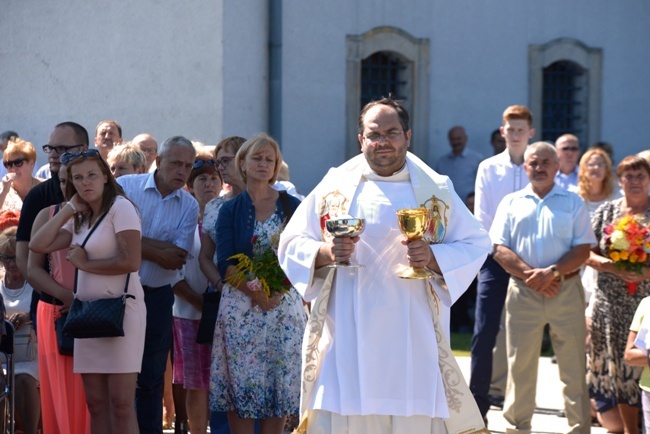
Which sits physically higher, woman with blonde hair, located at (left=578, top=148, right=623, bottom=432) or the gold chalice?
woman with blonde hair, located at (left=578, top=148, right=623, bottom=432)

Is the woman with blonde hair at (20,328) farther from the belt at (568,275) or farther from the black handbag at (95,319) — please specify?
the belt at (568,275)

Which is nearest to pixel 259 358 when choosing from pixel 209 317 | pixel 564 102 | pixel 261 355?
pixel 261 355

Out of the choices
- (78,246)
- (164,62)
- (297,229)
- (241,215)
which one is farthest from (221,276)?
(164,62)

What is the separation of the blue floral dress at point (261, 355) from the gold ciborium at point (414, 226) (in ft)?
7.02

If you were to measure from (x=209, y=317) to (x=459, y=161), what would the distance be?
33.0ft

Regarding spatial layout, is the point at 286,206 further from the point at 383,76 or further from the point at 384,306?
the point at 383,76

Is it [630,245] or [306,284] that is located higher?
[630,245]

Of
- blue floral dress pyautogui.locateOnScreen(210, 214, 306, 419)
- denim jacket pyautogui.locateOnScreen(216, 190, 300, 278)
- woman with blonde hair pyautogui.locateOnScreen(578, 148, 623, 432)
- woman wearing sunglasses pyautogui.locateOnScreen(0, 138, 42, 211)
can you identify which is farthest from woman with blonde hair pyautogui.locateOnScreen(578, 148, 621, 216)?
woman wearing sunglasses pyautogui.locateOnScreen(0, 138, 42, 211)

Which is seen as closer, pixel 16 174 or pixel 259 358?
pixel 259 358

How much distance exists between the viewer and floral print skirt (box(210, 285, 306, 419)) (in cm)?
871

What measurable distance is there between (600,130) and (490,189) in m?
11.0

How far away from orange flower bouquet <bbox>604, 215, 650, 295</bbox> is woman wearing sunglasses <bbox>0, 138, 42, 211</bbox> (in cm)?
475

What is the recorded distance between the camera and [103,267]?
324 inches

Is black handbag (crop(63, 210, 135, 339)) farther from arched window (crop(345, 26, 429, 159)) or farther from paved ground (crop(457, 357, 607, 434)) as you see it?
arched window (crop(345, 26, 429, 159))
